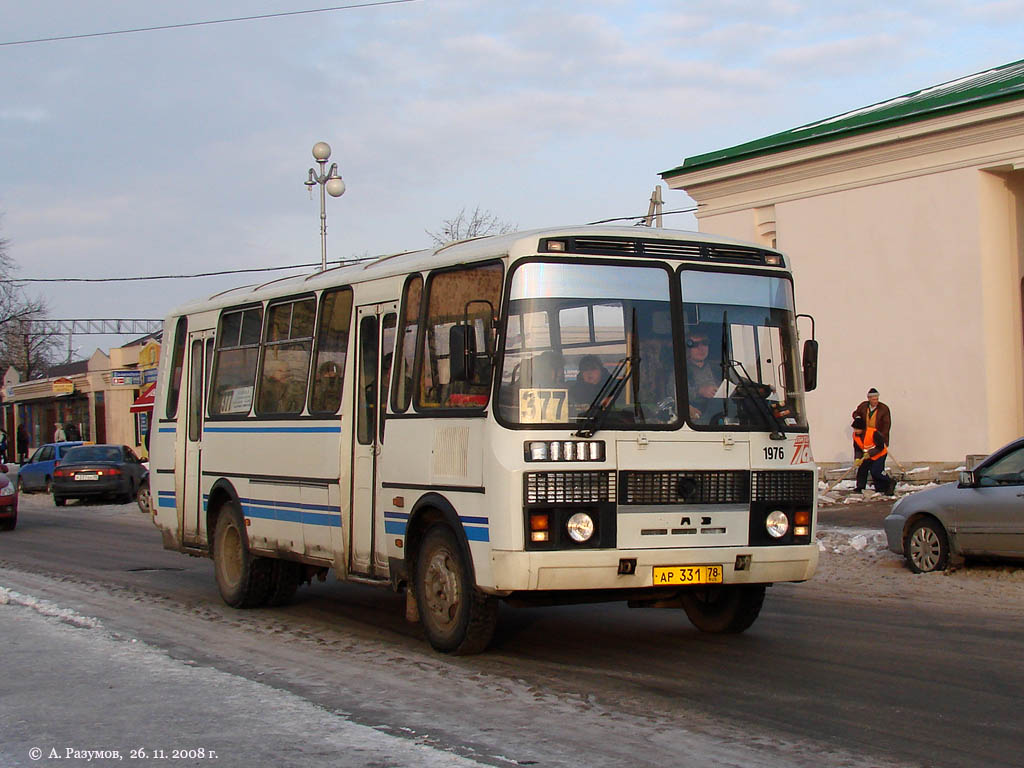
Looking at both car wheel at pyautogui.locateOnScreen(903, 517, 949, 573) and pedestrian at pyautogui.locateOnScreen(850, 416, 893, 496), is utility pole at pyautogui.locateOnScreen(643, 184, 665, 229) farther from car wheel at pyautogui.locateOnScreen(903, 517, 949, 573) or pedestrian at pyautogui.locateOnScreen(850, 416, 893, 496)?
car wheel at pyautogui.locateOnScreen(903, 517, 949, 573)

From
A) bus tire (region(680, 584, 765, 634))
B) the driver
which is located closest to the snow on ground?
bus tire (region(680, 584, 765, 634))

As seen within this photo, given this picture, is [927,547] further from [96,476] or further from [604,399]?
[96,476]

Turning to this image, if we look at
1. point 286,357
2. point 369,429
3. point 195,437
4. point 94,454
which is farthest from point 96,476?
Answer: point 369,429

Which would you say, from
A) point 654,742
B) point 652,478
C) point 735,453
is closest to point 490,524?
point 652,478

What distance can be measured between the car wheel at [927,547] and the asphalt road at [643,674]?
1.34m

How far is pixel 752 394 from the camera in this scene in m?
9.20

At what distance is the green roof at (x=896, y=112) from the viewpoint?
2242 centimetres

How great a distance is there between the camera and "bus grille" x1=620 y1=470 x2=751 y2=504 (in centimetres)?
863

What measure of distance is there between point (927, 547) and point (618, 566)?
22.4ft

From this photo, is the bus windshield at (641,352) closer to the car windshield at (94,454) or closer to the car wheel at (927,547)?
the car wheel at (927,547)

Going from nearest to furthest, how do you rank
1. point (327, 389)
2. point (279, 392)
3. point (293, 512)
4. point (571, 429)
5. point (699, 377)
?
point (571, 429) < point (699, 377) < point (327, 389) < point (293, 512) < point (279, 392)

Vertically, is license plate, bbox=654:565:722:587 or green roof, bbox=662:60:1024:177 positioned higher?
green roof, bbox=662:60:1024:177

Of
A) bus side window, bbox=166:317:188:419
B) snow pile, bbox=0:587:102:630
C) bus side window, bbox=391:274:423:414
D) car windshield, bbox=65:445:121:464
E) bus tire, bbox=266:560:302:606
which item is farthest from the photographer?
car windshield, bbox=65:445:121:464

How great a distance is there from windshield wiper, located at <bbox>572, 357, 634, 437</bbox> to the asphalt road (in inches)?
62.2
